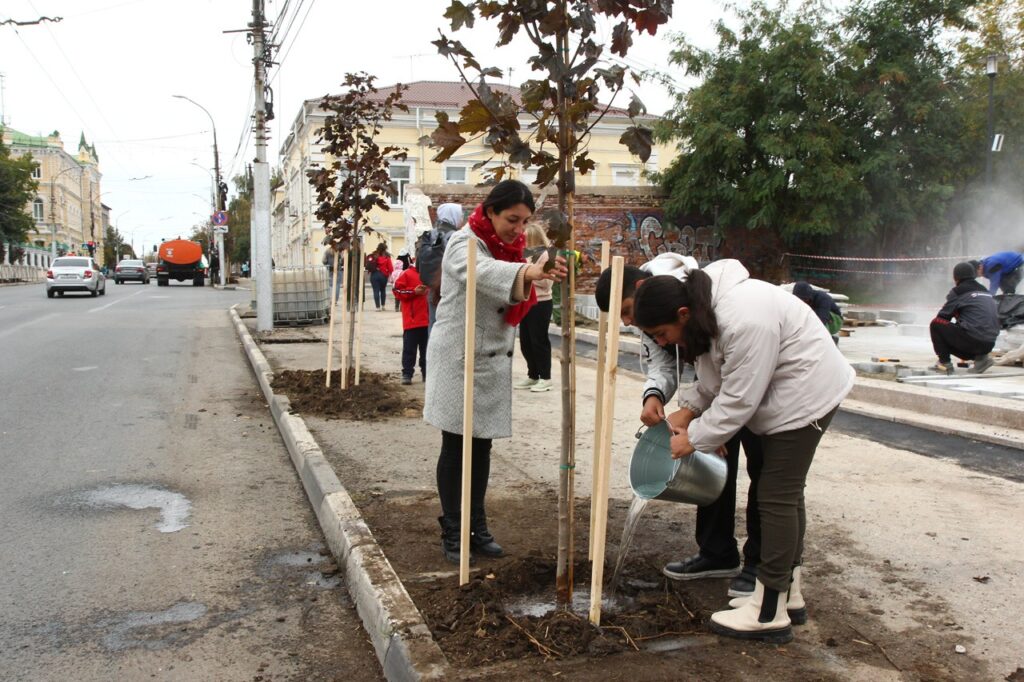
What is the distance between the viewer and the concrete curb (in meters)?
3.01

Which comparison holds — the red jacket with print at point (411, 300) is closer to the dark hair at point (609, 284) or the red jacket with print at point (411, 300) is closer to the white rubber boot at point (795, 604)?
the dark hair at point (609, 284)

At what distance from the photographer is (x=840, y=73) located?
70.8 feet

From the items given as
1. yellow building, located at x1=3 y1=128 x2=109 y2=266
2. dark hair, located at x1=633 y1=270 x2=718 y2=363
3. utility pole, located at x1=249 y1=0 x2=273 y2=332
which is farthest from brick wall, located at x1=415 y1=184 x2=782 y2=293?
yellow building, located at x1=3 y1=128 x2=109 y2=266

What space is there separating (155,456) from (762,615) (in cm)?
512

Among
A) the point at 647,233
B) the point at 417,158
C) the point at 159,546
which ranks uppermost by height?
the point at 417,158

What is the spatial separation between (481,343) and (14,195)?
58674mm

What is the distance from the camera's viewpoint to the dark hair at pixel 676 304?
9.86ft

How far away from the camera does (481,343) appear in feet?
12.2

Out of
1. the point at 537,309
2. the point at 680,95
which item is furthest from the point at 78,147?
the point at 537,309

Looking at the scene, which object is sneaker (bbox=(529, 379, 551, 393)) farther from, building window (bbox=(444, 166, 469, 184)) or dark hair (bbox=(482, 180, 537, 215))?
building window (bbox=(444, 166, 469, 184))

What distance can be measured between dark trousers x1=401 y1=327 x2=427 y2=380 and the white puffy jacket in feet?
19.5

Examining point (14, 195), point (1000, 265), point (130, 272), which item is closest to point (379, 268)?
point (1000, 265)

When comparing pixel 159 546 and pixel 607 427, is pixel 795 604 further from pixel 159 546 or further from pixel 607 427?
pixel 159 546

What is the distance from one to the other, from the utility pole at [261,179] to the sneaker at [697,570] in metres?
12.5
